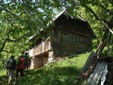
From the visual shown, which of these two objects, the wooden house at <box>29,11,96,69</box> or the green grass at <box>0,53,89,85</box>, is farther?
the wooden house at <box>29,11,96,69</box>

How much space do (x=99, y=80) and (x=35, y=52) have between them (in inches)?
929

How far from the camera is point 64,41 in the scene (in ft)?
117

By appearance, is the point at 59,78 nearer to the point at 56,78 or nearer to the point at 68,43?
the point at 56,78

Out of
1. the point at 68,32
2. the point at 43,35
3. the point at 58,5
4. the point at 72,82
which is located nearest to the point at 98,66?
the point at 72,82

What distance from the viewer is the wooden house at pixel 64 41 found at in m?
34.7

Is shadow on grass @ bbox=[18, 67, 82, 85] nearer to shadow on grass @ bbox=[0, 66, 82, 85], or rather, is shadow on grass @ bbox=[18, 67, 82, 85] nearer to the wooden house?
shadow on grass @ bbox=[0, 66, 82, 85]

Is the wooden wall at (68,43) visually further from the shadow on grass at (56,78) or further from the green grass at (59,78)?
the shadow on grass at (56,78)

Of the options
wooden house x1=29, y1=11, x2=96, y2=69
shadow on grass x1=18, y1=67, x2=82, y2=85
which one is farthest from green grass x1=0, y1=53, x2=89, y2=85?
wooden house x1=29, y1=11, x2=96, y2=69

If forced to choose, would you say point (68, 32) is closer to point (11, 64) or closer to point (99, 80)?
point (11, 64)

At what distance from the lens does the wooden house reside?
34716 millimetres

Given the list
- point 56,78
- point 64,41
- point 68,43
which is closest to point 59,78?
point 56,78

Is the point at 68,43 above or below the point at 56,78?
above

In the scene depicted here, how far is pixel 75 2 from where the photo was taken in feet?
67.3

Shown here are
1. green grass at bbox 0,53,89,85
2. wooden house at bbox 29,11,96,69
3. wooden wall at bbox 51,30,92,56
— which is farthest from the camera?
wooden wall at bbox 51,30,92,56
